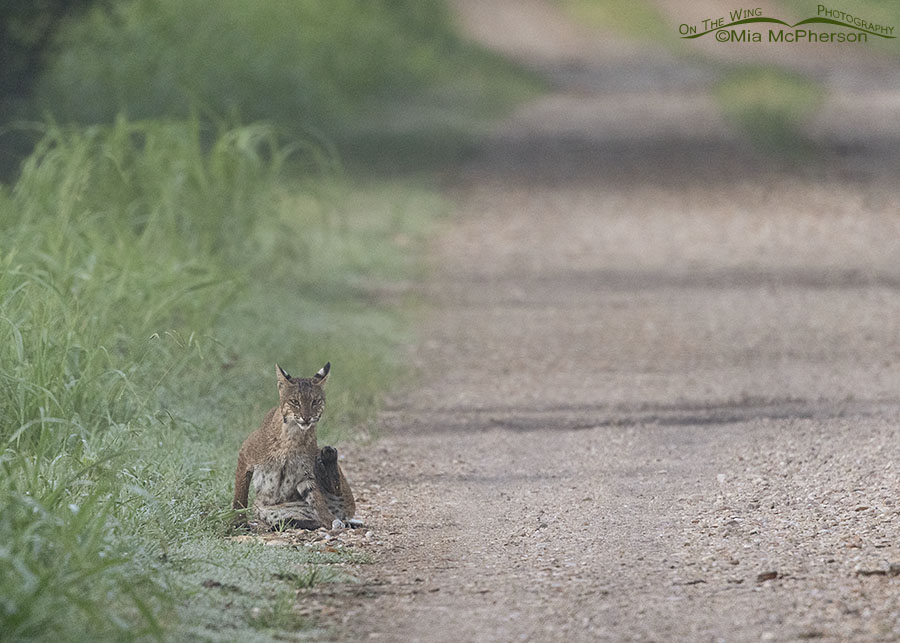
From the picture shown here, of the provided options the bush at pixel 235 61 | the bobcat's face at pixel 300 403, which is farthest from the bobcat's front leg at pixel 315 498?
the bush at pixel 235 61

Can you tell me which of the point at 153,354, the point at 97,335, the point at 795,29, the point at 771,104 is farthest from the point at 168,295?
the point at 795,29

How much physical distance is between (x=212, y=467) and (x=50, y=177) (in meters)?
2.64

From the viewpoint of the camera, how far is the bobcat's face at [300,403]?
4.53 meters

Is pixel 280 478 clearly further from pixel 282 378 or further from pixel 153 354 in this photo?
pixel 153 354

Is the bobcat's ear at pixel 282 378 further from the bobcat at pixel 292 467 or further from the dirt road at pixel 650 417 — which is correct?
the dirt road at pixel 650 417

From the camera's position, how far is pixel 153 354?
5.95 m

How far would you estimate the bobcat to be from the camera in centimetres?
457

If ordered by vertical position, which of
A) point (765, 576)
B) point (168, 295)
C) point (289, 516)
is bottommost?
point (765, 576)

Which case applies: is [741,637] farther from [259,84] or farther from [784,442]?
[259,84]

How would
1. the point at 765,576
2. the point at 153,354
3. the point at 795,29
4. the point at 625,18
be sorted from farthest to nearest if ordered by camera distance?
1. the point at 625,18
2. the point at 795,29
3. the point at 153,354
4. the point at 765,576

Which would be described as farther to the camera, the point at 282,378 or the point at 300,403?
the point at 282,378

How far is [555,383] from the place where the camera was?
22.9ft

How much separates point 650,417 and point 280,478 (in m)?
2.15

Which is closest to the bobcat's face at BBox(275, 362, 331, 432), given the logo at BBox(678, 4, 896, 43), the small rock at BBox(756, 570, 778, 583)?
the small rock at BBox(756, 570, 778, 583)
